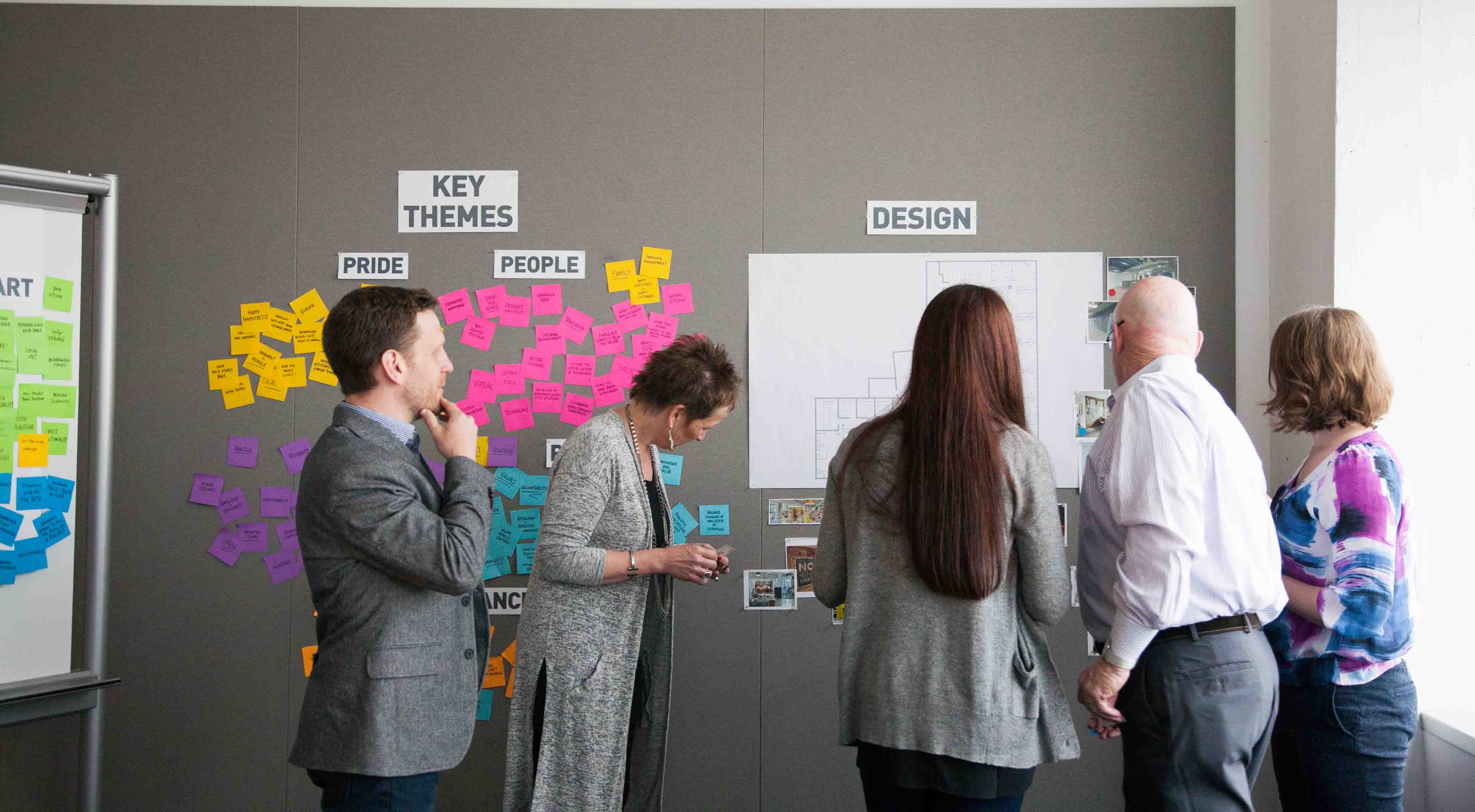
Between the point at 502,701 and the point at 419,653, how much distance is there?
1.49 m

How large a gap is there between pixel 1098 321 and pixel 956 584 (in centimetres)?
175

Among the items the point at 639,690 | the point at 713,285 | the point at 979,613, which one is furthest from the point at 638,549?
the point at 713,285

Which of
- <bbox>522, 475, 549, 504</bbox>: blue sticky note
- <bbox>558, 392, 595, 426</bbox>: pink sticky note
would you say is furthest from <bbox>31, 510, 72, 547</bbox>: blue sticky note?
<bbox>558, 392, 595, 426</bbox>: pink sticky note

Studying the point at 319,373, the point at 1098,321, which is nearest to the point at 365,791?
the point at 319,373

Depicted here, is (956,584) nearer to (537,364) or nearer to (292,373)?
(537,364)

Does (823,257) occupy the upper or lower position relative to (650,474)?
upper

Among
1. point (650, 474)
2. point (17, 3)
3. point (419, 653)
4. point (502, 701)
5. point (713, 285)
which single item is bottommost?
point (502, 701)

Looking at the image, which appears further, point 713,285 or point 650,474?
point 713,285

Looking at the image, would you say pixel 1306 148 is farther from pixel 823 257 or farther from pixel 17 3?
pixel 17 3

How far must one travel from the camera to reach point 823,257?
2.92 metres

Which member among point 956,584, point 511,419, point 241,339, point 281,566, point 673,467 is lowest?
point 281,566

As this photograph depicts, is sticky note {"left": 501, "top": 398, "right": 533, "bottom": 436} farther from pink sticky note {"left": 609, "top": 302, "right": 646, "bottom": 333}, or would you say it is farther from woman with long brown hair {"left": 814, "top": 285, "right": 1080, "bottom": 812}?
woman with long brown hair {"left": 814, "top": 285, "right": 1080, "bottom": 812}

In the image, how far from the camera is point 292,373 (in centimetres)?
293

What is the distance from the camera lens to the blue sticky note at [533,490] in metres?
2.92
